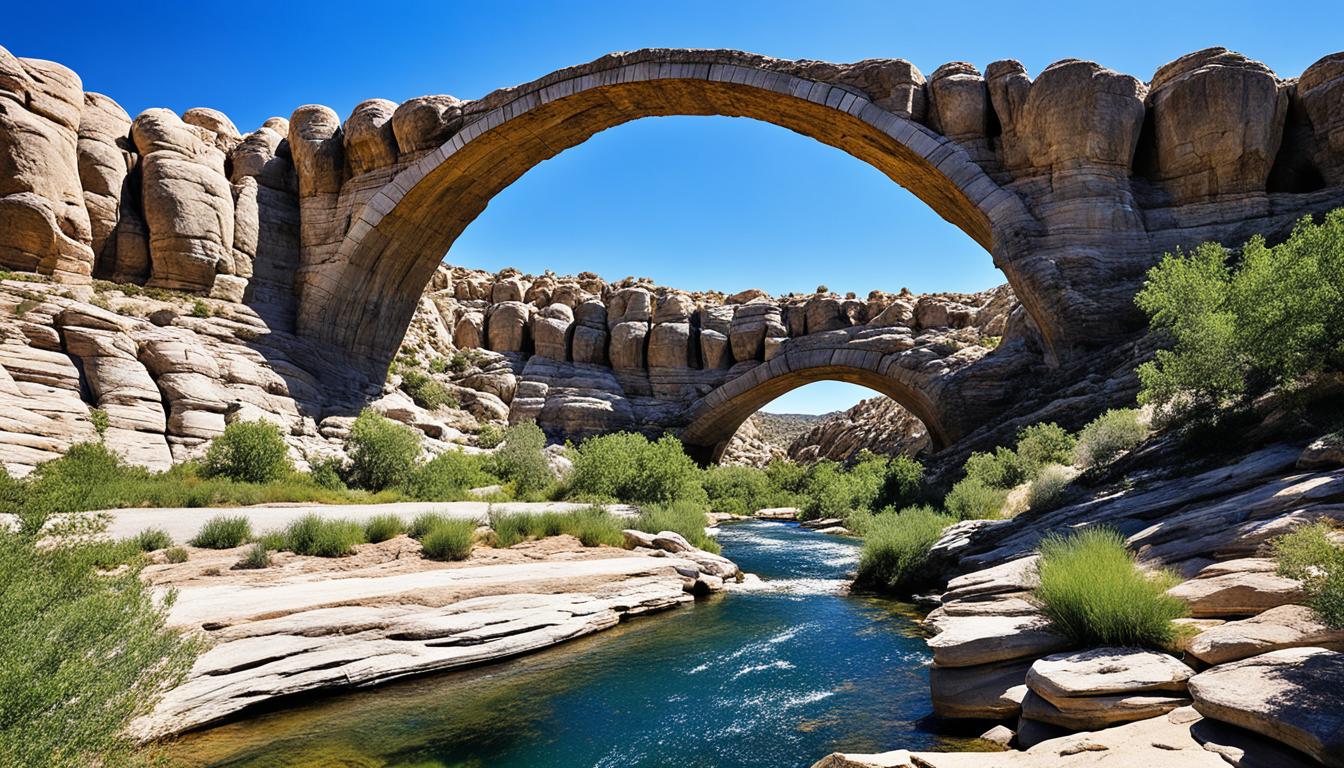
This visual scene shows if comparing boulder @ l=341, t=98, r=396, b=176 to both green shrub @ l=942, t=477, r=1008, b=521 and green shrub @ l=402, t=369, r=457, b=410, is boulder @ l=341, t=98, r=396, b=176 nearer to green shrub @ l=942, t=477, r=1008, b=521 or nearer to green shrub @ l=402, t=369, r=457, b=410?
green shrub @ l=402, t=369, r=457, b=410

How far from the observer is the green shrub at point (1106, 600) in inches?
159

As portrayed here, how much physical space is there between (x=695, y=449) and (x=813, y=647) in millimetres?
25320

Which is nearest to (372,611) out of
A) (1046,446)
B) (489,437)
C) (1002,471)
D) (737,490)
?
(1002,471)

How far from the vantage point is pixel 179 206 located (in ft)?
62.9

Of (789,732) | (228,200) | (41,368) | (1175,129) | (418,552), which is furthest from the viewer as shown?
(228,200)

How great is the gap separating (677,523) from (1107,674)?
31.0 feet

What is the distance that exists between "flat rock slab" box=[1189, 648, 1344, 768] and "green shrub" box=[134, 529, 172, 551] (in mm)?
10209

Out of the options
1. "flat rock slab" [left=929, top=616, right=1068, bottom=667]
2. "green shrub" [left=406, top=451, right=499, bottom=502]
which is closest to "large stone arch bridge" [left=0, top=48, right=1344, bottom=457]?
"green shrub" [left=406, top=451, right=499, bottom=502]

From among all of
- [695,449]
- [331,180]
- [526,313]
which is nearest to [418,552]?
[331,180]

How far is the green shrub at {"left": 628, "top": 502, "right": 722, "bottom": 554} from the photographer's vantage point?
12445mm

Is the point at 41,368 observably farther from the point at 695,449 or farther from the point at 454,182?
the point at 695,449

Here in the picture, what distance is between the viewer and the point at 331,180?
2350cm

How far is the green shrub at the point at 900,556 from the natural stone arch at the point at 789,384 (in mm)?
16608

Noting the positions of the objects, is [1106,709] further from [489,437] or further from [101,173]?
[101,173]
